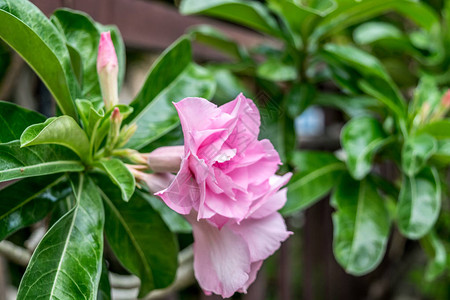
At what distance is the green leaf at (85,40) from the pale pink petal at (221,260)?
27 centimetres

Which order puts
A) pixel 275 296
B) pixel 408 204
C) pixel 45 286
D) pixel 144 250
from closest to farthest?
pixel 45 286 < pixel 144 250 < pixel 408 204 < pixel 275 296

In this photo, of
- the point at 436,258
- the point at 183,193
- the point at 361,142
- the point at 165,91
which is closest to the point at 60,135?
the point at 183,193

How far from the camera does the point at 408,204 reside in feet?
3.01

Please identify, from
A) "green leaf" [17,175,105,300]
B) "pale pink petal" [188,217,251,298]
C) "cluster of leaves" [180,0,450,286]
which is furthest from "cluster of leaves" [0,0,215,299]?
"cluster of leaves" [180,0,450,286]

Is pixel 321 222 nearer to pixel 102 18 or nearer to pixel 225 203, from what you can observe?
pixel 102 18

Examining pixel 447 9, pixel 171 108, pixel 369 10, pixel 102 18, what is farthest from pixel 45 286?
pixel 447 9

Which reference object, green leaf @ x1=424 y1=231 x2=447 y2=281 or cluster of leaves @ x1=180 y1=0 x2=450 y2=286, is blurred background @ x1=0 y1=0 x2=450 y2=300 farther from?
green leaf @ x1=424 y1=231 x2=447 y2=281

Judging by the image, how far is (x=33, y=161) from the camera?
1.81 ft

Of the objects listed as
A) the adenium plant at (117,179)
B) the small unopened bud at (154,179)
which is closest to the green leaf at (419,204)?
the adenium plant at (117,179)

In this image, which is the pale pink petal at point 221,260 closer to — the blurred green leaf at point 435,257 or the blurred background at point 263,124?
the blurred background at point 263,124

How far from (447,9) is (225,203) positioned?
42.7 inches

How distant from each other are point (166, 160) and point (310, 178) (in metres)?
0.52

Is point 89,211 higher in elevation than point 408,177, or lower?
higher

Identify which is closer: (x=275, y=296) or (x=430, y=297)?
(x=430, y=297)
